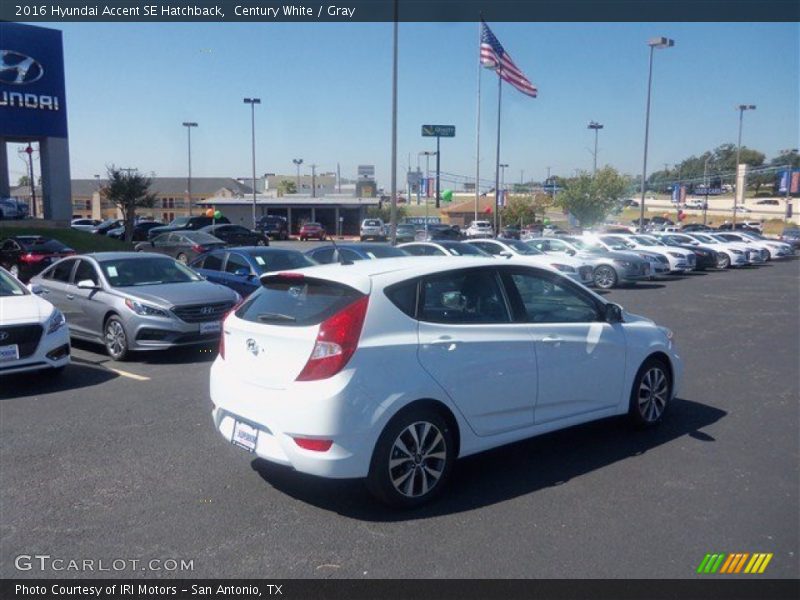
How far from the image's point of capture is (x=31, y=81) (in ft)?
114

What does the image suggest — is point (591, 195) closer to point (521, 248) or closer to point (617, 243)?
point (617, 243)

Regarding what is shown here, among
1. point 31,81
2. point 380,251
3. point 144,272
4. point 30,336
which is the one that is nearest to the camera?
point 30,336

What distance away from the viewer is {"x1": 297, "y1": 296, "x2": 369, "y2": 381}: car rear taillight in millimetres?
4430

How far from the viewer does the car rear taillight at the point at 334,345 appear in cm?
443

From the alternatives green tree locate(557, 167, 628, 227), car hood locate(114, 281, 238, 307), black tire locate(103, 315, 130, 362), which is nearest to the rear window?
car hood locate(114, 281, 238, 307)

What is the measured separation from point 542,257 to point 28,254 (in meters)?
15.6

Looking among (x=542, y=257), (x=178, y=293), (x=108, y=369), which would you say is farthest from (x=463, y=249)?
(x=108, y=369)

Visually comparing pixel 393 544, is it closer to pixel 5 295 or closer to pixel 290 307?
pixel 290 307

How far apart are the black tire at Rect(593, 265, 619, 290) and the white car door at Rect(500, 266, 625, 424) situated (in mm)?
16394

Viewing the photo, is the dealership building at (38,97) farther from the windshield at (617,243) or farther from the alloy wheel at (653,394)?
the alloy wheel at (653,394)

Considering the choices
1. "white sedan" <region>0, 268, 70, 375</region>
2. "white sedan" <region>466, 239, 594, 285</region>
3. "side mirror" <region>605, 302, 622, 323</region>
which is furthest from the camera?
"white sedan" <region>466, 239, 594, 285</region>

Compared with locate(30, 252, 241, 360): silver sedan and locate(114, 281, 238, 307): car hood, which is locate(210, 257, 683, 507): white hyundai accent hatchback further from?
locate(114, 281, 238, 307): car hood

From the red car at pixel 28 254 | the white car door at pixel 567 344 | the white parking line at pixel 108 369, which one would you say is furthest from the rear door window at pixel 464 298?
the red car at pixel 28 254

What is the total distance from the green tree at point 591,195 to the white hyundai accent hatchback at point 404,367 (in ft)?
164
